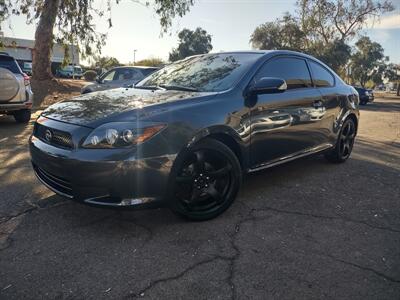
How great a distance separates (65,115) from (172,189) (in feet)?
3.92

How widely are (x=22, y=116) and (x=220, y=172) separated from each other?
7185 millimetres

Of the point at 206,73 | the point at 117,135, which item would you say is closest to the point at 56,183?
the point at 117,135

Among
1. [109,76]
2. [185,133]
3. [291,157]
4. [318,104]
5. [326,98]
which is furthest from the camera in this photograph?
[109,76]

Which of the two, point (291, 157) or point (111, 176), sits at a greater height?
point (111, 176)

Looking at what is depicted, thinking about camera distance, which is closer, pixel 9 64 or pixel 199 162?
pixel 199 162

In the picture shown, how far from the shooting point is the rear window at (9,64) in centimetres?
824

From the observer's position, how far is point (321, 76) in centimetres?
515

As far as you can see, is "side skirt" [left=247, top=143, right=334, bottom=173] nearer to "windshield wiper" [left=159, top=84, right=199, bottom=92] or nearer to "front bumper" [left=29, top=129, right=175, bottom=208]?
"windshield wiper" [left=159, top=84, right=199, bottom=92]

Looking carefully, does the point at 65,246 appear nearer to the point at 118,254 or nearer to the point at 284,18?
the point at 118,254

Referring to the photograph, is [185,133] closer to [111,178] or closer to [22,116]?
[111,178]

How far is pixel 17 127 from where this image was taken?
8523 millimetres

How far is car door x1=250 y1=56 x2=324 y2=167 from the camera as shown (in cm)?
391

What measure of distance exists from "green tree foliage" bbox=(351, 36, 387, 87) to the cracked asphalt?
57.4 metres

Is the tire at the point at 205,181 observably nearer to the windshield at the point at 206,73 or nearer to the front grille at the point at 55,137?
the windshield at the point at 206,73
